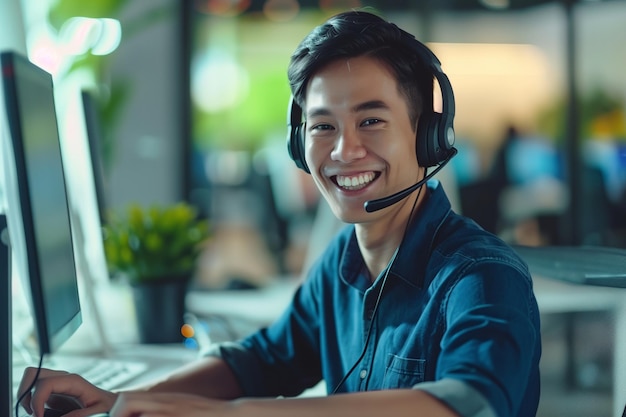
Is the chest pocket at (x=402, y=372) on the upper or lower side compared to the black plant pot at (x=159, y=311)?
upper

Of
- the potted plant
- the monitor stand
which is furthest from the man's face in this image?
the potted plant

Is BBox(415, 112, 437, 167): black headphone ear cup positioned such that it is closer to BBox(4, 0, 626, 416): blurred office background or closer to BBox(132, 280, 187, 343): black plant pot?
BBox(132, 280, 187, 343): black plant pot

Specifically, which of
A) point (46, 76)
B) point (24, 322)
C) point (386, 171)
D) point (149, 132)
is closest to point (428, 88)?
point (386, 171)

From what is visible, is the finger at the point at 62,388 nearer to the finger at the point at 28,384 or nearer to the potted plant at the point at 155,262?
the finger at the point at 28,384

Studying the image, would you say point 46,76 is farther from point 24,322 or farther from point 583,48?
point 583,48

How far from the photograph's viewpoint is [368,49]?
43.7 inches

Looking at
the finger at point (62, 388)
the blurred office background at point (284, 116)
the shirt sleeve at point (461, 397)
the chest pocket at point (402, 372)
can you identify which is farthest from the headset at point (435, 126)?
the blurred office background at point (284, 116)

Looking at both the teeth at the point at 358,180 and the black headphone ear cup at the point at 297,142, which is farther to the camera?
the black headphone ear cup at the point at 297,142

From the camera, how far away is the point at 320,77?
113 centimetres

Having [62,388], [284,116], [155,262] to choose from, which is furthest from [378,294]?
[284,116]

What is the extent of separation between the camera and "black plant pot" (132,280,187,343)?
1.77 m

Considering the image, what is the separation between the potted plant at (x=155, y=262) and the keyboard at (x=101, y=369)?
0.22 metres

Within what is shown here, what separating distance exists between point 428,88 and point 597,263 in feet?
1.20

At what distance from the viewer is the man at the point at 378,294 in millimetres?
820
